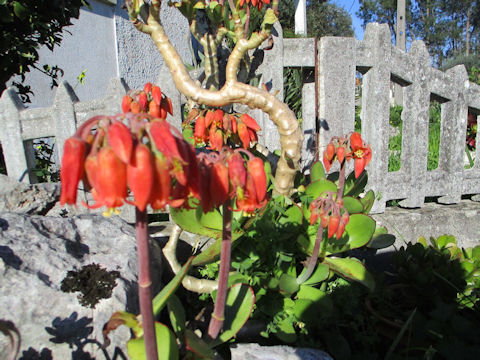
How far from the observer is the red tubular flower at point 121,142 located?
0.65 metres

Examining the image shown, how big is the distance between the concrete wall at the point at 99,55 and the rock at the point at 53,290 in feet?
12.1

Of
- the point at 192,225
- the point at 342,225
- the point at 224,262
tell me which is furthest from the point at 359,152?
the point at 224,262

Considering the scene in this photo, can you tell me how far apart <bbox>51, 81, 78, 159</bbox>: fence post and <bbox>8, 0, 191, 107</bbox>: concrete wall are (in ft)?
7.55

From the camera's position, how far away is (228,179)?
0.91 m

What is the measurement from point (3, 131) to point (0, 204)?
665 millimetres

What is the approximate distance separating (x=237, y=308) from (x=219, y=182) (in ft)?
2.00

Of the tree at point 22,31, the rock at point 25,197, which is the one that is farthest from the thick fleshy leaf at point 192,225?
the tree at point 22,31

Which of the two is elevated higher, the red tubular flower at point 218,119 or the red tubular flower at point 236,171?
the red tubular flower at point 218,119

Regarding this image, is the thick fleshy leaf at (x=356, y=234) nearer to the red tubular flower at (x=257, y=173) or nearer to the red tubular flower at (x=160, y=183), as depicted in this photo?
the red tubular flower at (x=257, y=173)

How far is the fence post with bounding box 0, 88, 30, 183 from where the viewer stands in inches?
106

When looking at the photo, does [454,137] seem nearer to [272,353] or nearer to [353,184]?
[353,184]

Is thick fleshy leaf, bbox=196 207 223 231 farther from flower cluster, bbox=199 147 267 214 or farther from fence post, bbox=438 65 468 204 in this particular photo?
fence post, bbox=438 65 468 204

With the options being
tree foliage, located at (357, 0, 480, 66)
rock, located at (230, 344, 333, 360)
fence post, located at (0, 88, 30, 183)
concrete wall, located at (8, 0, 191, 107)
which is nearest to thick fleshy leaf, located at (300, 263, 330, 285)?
rock, located at (230, 344, 333, 360)

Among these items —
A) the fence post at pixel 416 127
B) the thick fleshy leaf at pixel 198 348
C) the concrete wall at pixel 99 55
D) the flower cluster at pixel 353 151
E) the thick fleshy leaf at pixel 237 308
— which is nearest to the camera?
the thick fleshy leaf at pixel 198 348
